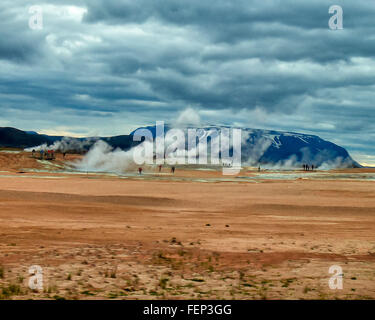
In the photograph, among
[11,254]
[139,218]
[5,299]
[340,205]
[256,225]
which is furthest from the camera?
[340,205]

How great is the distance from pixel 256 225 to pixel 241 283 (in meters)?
14.1

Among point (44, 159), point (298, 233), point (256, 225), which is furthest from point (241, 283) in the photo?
point (44, 159)

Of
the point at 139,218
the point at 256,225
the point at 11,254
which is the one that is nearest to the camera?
the point at 11,254

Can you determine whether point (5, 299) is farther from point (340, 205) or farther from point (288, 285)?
point (340, 205)

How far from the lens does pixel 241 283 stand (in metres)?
14.0

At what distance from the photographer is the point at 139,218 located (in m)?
29.8

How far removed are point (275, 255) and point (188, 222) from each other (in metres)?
10.5

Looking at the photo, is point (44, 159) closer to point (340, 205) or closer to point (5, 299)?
point (340, 205)

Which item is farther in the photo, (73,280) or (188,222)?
(188,222)

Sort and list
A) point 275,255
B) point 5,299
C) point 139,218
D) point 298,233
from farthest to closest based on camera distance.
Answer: point 139,218, point 298,233, point 275,255, point 5,299

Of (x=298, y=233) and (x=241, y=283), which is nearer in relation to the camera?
(x=241, y=283)
